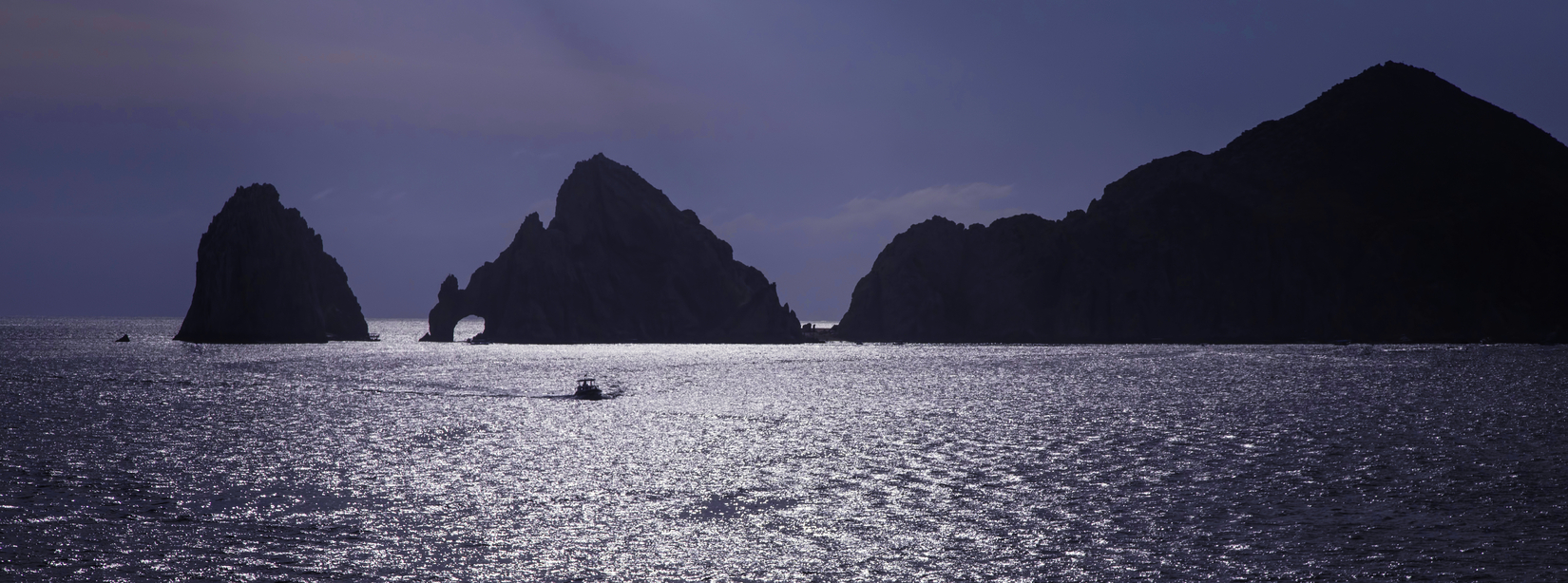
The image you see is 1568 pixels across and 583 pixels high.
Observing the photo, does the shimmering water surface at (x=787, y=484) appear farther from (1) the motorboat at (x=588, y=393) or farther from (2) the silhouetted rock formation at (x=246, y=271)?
(2) the silhouetted rock formation at (x=246, y=271)

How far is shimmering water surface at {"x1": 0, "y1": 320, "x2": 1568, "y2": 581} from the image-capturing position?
28938 mm

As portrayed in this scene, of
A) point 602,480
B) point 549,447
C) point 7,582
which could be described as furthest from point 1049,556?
point 549,447

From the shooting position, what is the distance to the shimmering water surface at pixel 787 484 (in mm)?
28938

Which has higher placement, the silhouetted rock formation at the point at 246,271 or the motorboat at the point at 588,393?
the silhouetted rock formation at the point at 246,271

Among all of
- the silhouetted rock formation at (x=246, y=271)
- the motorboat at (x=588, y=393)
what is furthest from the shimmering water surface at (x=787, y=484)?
the silhouetted rock formation at (x=246, y=271)

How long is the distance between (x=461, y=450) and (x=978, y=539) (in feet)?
111

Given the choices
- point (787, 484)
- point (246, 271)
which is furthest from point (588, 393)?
point (246, 271)

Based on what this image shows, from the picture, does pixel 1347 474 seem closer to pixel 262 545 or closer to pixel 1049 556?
pixel 1049 556

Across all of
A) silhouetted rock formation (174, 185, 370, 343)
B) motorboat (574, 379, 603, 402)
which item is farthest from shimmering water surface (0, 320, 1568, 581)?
silhouetted rock formation (174, 185, 370, 343)

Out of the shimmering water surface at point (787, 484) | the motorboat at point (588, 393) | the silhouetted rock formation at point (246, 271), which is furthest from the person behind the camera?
the silhouetted rock formation at point (246, 271)

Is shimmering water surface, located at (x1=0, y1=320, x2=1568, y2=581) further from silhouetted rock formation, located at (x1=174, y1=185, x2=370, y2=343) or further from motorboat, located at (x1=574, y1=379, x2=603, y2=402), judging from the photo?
silhouetted rock formation, located at (x1=174, y1=185, x2=370, y2=343)

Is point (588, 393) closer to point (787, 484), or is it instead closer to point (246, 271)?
point (787, 484)

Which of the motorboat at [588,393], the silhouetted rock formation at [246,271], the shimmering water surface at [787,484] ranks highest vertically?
the silhouetted rock formation at [246,271]

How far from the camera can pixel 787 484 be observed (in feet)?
140
